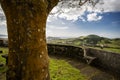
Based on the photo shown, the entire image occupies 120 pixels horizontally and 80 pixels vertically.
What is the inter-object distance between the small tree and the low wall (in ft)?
16.6

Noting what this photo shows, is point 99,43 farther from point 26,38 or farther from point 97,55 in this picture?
point 26,38

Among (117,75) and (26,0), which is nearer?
(26,0)

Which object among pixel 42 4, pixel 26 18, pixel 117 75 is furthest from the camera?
pixel 117 75

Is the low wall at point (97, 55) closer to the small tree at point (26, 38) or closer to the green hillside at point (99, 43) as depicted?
the green hillside at point (99, 43)

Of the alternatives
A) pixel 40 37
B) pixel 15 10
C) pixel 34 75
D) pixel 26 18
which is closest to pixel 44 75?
pixel 34 75

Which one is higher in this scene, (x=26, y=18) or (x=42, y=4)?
(x=42, y=4)

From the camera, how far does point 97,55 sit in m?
9.57

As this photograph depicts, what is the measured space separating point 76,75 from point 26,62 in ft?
13.8

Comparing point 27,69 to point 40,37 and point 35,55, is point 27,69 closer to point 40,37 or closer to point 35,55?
point 35,55

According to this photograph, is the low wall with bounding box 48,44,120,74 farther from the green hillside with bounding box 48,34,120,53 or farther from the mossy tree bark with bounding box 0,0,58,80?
the mossy tree bark with bounding box 0,0,58,80

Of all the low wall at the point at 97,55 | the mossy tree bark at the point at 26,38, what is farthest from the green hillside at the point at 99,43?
the mossy tree bark at the point at 26,38

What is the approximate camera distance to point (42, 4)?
12.2 feet

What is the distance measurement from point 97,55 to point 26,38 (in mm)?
6922

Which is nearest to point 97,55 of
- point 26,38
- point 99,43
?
point 26,38
